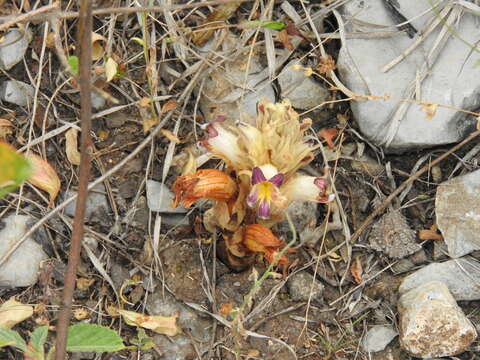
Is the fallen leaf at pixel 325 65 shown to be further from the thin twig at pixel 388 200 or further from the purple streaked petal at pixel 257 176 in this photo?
the purple streaked petal at pixel 257 176

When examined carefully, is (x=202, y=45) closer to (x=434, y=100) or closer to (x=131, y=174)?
(x=131, y=174)

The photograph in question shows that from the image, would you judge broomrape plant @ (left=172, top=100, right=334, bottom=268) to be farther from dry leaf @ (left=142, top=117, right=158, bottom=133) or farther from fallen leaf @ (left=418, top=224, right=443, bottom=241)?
fallen leaf @ (left=418, top=224, right=443, bottom=241)

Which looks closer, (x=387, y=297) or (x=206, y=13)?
(x=387, y=297)

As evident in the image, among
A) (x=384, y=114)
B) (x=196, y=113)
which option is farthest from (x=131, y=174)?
(x=384, y=114)

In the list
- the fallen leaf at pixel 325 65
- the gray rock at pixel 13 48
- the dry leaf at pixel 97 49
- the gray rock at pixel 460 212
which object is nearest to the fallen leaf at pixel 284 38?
the fallen leaf at pixel 325 65

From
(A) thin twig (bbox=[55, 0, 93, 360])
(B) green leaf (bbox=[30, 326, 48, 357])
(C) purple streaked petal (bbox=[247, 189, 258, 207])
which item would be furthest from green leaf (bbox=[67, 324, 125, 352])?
(C) purple streaked petal (bbox=[247, 189, 258, 207])

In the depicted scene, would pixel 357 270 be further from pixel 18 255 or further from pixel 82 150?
pixel 82 150
